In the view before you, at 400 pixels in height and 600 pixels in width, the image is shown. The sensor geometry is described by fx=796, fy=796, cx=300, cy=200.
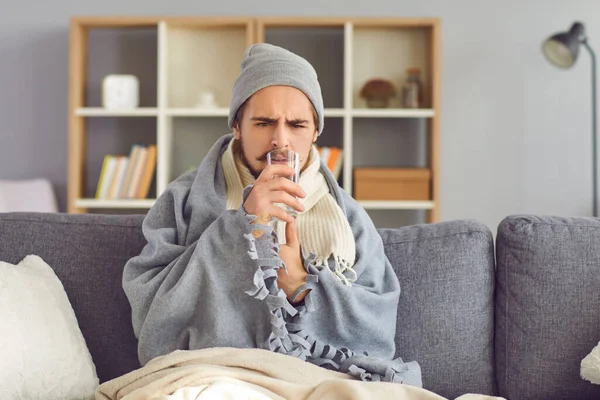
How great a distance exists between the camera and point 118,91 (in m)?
3.96

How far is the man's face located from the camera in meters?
1.67

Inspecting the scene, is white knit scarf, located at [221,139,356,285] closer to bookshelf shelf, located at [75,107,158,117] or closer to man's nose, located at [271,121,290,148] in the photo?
man's nose, located at [271,121,290,148]

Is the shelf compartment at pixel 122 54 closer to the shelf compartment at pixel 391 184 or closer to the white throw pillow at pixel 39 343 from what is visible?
the shelf compartment at pixel 391 184

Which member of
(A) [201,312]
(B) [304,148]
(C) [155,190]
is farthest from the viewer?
(C) [155,190]

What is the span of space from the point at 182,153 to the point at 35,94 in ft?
2.77

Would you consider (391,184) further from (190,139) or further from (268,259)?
(268,259)

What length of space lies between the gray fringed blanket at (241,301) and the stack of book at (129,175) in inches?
89.8

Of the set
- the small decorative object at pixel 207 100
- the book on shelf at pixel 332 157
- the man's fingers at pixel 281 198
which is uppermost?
the small decorative object at pixel 207 100

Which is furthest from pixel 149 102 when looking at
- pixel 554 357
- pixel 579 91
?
pixel 554 357

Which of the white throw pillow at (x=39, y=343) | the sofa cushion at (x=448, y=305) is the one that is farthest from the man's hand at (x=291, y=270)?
the white throw pillow at (x=39, y=343)

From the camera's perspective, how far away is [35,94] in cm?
419

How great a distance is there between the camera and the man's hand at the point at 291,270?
160 centimetres

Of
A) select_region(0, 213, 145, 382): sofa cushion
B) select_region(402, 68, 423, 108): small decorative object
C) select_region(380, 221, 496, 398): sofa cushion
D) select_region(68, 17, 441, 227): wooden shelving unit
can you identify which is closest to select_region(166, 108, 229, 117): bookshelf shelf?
select_region(68, 17, 441, 227): wooden shelving unit

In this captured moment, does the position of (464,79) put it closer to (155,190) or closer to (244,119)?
(155,190)
